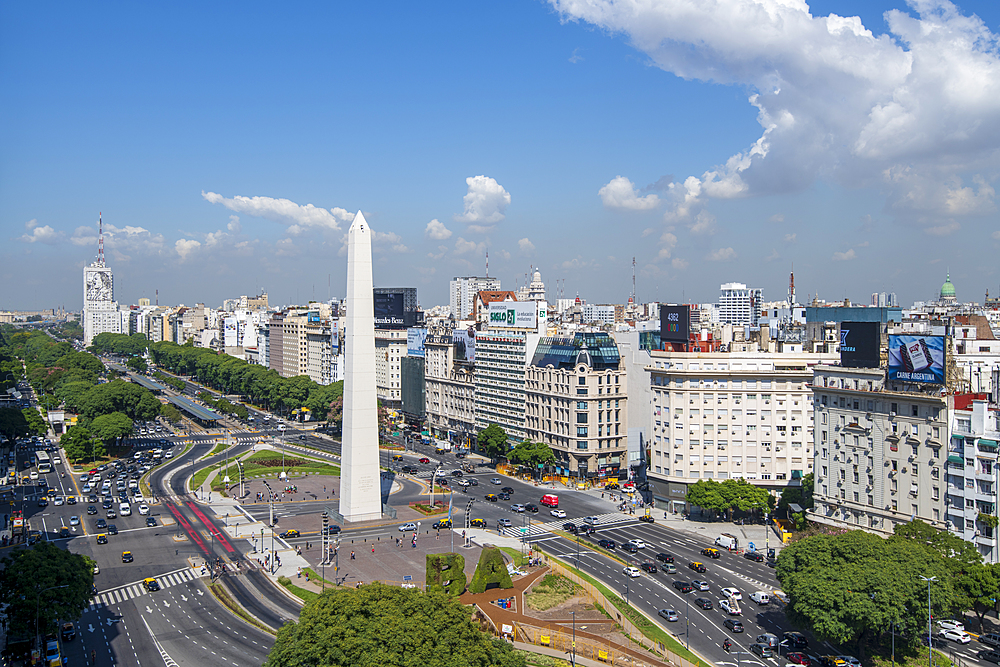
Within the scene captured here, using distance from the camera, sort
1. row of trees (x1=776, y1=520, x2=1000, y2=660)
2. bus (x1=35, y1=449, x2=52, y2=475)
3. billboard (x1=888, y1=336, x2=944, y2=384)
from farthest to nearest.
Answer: bus (x1=35, y1=449, x2=52, y2=475)
billboard (x1=888, y1=336, x2=944, y2=384)
row of trees (x1=776, y1=520, x2=1000, y2=660)

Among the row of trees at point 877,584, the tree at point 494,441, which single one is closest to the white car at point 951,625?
the row of trees at point 877,584

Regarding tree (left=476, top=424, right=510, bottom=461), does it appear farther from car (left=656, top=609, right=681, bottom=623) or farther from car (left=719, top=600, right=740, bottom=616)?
car (left=656, top=609, right=681, bottom=623)

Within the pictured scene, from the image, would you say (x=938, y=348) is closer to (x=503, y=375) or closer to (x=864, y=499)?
(x=864, y=499)

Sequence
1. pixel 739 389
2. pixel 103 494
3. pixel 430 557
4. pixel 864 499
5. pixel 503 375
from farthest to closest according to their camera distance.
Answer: pixel 503 375 → pixel 103 494 → pixel 739 389 → pixel 864 499 → pixel 430 557

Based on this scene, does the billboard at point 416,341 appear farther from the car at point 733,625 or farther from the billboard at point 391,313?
the car at point 733,625

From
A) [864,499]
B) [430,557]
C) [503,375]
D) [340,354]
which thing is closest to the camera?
[430,557]

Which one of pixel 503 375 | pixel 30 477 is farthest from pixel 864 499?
pixel 30 477

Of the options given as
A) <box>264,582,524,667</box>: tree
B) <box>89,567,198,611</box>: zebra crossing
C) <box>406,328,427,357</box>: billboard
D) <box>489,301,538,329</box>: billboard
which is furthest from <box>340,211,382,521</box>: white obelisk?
<box>406,328,427,357</box>: billboard
